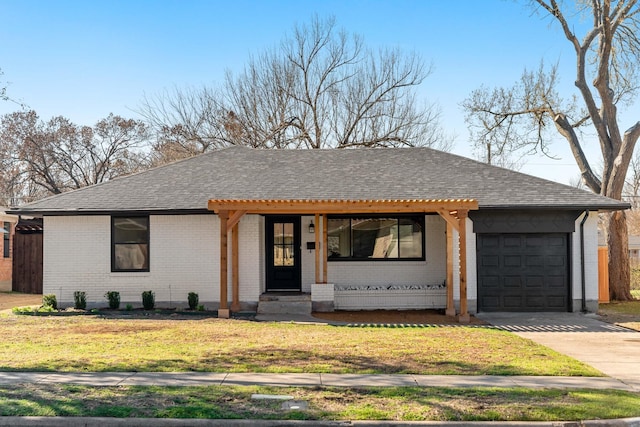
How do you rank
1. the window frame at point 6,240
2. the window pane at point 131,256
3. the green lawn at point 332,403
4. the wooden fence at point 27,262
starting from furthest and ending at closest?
the window frame at point 6,240 → the wooden fence at point 27,262 → the window pane at point 131,256 → the green lawn at point 332,403

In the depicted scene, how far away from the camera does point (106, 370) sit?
8125 millimetres

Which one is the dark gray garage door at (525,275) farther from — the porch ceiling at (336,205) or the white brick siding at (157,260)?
the white brick siding at (157,260)

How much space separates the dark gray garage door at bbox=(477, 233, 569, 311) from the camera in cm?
1518

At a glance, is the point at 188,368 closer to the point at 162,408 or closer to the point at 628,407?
the point at 162,408

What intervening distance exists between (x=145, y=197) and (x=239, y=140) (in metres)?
18.4

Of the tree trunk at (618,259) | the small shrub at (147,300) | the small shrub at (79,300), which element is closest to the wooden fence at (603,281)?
the tree trunk at (618,259)

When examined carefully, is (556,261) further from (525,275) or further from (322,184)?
(322,184)

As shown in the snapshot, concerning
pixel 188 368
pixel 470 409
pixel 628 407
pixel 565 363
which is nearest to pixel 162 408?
pixel 188 368

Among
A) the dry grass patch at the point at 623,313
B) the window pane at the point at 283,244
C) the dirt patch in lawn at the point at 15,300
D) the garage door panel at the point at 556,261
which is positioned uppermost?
the window pane at the point at 283,244

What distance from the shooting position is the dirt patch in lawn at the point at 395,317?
13722 mm

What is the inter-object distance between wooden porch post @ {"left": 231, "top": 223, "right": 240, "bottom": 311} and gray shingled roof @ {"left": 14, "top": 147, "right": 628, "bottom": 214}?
113 centimetres

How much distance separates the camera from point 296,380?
7605mm

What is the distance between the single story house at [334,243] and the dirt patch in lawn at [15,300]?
2.47 m

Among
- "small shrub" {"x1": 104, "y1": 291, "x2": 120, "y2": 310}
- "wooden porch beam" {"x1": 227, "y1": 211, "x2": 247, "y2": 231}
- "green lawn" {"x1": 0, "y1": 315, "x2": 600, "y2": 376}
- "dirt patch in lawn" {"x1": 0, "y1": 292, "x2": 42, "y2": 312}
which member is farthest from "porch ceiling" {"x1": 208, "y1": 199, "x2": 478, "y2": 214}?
"dirt patch in lawn" {"x1": 0, "y1": 292, "x2": 42, "y2": 312}
